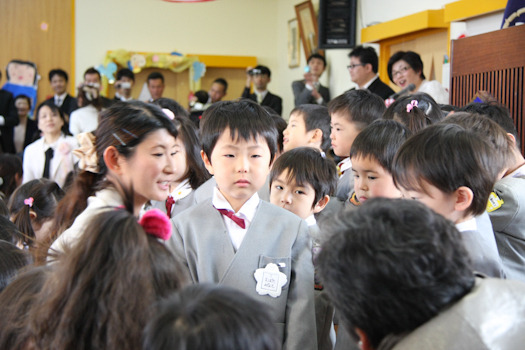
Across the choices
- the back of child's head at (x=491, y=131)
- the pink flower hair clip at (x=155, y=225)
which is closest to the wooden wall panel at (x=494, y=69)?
the back of child's head at (x=491, y=131)

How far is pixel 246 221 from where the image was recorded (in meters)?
1.75

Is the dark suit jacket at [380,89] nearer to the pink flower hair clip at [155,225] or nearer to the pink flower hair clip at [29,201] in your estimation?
the pink flower hair clip at [29,201]

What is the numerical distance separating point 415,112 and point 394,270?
1.51 meters

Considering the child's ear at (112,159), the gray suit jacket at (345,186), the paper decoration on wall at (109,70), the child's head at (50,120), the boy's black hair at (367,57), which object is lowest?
the gray suit jacket at (345,186)

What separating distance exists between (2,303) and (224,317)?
1.94 feet

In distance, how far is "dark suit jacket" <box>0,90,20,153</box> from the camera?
6.45 metres

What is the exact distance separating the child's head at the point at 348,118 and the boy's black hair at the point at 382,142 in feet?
2.00

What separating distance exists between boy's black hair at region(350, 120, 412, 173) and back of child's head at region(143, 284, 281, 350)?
1.21 metres

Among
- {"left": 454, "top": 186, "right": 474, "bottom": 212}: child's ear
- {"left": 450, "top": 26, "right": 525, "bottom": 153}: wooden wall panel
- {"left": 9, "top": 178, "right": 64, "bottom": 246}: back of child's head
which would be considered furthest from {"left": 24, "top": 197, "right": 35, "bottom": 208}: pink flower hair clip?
{"left": 450, "top": 26, "right": 525, "bottom": 153}: wooden wall panel

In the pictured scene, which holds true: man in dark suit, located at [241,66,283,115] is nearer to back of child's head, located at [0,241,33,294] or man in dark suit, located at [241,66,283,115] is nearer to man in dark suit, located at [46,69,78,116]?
man in dark suit, located at [46,69,78,116]

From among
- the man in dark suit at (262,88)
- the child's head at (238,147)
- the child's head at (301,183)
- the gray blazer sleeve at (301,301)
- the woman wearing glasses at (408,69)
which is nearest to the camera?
the gray blazer sleeve at (301,301)

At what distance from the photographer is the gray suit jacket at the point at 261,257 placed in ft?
5.40

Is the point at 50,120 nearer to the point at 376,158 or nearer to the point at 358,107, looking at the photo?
the point at 358,107

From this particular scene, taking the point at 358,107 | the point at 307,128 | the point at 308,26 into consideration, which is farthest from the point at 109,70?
the point at 358,107
